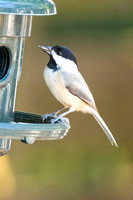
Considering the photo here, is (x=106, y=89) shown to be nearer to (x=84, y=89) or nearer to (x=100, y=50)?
(x=100, y=50)

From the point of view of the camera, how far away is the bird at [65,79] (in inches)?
186

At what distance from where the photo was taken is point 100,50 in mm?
8688

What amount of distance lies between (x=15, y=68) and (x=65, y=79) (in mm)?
678

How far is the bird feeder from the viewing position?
363 cm

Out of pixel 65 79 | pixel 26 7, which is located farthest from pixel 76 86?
pixel 26 7

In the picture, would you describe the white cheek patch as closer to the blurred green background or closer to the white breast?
the white breast

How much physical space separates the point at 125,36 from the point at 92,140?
1.35 meters

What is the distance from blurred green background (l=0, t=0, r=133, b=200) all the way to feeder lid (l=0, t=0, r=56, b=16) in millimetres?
4590

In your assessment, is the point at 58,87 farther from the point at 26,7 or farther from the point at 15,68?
the point at 26,7

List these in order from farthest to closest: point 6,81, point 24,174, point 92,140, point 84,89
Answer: point 92,140 → point 24,174 → point 84,89 → point 6,81

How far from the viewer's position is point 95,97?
8.65 meters

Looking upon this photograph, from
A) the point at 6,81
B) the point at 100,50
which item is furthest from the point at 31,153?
the point at 6,81

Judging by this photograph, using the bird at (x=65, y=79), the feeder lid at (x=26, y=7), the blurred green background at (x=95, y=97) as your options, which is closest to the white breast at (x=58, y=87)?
the bird at (x=65, y=79)

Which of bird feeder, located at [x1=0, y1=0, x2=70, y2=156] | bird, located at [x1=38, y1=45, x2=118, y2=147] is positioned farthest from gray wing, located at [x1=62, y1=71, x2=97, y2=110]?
bird feeder, located at [x1=0, y1=0, x2=70, y2=156]
